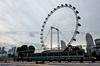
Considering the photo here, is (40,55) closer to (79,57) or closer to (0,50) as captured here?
(79,57)

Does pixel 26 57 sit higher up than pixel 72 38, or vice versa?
pixel 72 38

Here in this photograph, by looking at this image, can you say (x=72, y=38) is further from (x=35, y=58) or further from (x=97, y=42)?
(x=35, y=58)

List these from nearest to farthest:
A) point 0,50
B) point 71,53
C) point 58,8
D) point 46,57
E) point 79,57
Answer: point 79,57 < point 71,53 < point 46,57 < point 58,8 < point 0,50

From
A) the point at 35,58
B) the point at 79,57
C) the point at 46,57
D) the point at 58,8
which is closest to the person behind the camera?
the point at 79,57

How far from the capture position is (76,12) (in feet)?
160

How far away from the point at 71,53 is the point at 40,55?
16398mm

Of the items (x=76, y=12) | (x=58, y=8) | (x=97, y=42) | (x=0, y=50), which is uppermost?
(x=58, y=8)

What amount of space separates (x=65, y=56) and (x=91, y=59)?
10.8m

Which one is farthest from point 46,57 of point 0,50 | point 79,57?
point 0,50

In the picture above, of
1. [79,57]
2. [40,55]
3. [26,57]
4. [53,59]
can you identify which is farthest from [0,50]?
[79,57]

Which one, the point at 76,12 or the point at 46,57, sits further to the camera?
the point at 76,12

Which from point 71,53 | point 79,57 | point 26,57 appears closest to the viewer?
point 79,57

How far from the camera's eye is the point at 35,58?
4678 cm

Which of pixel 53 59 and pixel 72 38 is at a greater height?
pixel 72 38
